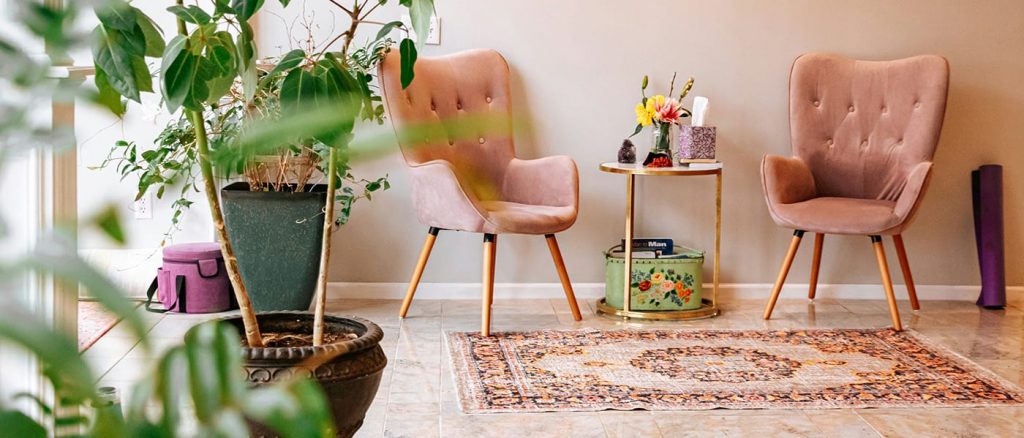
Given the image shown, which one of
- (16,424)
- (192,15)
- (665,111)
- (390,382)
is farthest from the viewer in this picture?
(665,111)

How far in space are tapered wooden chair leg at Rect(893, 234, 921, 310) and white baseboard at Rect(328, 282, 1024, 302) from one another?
8.8 inches

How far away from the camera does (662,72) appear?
171 inches

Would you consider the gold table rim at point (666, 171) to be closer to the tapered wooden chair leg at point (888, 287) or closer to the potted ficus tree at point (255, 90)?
the tapered wooden chair leg at point (888, 287)

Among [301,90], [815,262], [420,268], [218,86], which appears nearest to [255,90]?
[218,86]

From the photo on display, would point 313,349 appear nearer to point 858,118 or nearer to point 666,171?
point 666,171

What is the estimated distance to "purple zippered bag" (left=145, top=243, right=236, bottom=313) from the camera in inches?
154

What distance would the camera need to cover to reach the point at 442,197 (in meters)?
3.79

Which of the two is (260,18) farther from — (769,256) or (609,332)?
(769,256)

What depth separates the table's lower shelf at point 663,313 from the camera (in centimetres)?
400

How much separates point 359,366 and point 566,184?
2.18 meters

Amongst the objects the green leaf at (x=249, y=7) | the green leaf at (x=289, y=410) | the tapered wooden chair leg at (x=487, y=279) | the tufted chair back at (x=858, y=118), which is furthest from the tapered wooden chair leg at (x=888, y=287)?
the green leaf at (x=289, y=410)

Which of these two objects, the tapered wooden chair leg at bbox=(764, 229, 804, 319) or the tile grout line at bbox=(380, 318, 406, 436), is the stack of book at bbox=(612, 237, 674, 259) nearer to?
the tapered wooden chair leg at bbox=(764, 229, 804, 319)

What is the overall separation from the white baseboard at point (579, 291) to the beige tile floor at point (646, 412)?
2.4 inches

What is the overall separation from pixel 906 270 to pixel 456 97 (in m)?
1.82
